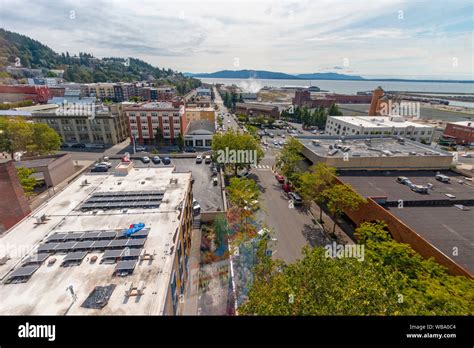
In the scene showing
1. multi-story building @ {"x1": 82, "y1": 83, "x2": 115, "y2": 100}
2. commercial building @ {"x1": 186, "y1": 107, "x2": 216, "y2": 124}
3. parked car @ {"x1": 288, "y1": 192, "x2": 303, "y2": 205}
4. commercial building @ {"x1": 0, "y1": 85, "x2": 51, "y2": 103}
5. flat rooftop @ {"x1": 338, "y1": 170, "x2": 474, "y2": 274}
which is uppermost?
multi-story building @ {"x1": 82, "y1": 83, "x2": 115, "y2": 100}

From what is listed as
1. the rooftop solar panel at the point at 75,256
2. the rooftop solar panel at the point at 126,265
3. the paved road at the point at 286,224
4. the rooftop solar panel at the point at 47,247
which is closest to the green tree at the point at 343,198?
the paved road at the point at 286,224

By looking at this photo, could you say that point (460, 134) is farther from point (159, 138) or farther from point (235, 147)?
point (159, 138)

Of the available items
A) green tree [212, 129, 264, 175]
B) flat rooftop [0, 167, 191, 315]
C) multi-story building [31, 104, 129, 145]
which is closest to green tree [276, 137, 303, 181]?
green tree [212, 129, 264, 175]

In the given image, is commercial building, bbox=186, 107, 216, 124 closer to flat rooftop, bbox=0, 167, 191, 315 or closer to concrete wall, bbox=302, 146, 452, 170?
concrete wall, bbox=302, 146, 452, 170

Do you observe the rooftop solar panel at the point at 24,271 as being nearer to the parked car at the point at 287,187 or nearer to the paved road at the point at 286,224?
the paved road at the point at 286,224

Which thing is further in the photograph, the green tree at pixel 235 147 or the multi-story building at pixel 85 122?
the multi-story building at pixel 85 122

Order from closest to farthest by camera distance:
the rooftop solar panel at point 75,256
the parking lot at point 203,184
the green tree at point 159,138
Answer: the rooftop solar panel at point 75,256
the parking lot at point 203,184
the green tree at point 159,138
